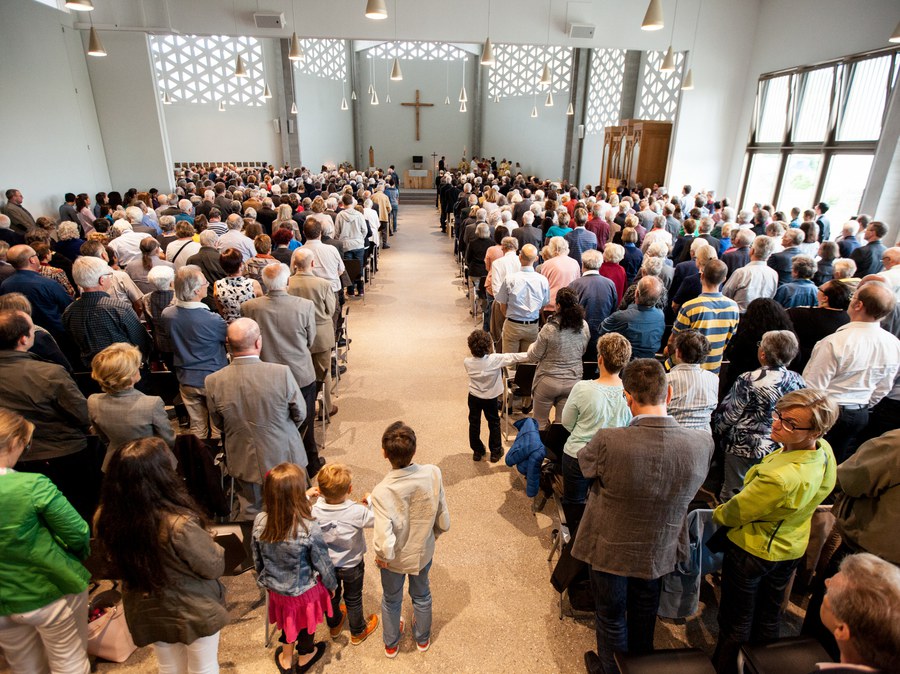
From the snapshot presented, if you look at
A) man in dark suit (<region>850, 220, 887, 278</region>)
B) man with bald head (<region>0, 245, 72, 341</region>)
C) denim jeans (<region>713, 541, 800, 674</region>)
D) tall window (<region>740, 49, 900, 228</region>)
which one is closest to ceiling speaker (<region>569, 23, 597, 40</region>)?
tall window (<region>740, 49, 900, 228</region>)

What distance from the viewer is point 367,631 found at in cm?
263

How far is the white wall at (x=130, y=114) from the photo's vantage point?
10.9 meters

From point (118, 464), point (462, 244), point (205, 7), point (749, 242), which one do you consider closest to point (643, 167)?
point (462, 244)

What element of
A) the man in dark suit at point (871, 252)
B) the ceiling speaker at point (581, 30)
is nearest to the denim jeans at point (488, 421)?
the man in dark suit at point (871, 252)

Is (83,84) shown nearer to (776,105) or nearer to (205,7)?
(205,7)

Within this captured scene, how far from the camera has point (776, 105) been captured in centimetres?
1121

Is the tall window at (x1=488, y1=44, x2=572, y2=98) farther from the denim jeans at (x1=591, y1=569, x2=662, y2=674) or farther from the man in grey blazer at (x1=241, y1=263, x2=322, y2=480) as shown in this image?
the denim jeans at (x1=591, y1=569, x2=662, y2=674)

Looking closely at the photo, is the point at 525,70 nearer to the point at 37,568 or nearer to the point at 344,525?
the point at 344,525

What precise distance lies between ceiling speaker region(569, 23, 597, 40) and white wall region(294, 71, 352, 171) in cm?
967

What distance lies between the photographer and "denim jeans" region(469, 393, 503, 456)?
3928 mm

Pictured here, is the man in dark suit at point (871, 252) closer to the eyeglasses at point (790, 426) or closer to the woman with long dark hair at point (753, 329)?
the woman with long dark hair at point (753, 329)

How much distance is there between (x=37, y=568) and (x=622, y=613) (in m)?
2.41

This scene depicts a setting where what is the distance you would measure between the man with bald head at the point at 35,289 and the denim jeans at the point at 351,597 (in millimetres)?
3046

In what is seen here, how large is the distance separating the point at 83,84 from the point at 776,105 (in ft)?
49.9
